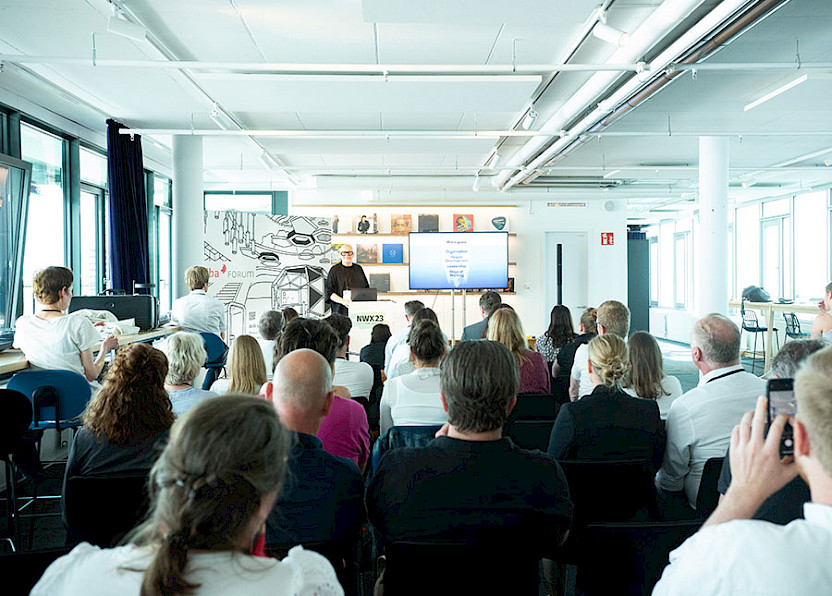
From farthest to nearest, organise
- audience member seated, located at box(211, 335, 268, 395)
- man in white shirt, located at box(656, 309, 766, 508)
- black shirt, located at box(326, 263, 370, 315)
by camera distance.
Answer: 1. black shirt, located at box(326, 263, 370, 315)
2. audience member seated, located at box(211, 335, 268, 395)
3. man in white shirt, located at box(656, 309, 766, 508)

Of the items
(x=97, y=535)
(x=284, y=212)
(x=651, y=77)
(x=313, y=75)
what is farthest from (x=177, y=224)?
(x=97, y=535)

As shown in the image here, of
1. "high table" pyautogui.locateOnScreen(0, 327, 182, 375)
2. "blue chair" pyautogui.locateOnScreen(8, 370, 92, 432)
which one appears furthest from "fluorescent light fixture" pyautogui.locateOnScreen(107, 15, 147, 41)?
"blue chair" pyautogui.locateOnScreen(8, 370, 92, 432)

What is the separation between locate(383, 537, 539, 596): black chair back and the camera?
1429 mm

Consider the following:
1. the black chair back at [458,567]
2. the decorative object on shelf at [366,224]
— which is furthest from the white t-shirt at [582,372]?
the decorative object on shelf at [366,224]

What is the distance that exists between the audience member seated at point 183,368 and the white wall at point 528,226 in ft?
28.1

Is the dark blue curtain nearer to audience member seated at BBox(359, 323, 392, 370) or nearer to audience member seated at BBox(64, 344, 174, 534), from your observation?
audience member seated at BBox(359, 323, 392, 370)

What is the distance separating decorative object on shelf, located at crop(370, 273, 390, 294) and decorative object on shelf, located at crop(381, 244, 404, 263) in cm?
28

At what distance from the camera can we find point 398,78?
17.9 ft

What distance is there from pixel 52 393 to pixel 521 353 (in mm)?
2798

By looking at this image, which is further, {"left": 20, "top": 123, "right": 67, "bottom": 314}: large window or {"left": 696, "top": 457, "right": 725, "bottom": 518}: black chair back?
{"left": 20, "top": 123, "right": 67, "bottom": 314}: large window

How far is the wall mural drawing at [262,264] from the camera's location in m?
8.27

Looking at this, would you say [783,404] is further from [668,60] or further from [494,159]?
[494,159]

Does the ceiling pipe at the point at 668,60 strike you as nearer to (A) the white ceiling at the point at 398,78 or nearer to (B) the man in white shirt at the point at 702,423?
(A) the white ceiling at the point at 398,78

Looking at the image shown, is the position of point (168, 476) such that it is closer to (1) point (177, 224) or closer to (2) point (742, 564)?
(2) point (742, 564)
